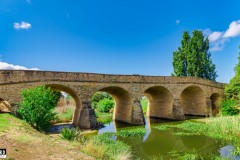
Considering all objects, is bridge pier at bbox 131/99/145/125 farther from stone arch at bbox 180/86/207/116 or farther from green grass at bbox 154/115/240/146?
stone arch at bbox 180/86/207/116

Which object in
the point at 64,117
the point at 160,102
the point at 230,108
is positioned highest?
the point at 160,102

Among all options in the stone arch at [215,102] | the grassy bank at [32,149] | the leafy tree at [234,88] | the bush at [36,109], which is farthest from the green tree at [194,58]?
the grassy bank at [32,149]

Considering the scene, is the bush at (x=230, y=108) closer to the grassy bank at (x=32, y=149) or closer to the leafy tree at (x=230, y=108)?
the leafy tree at (x=230, y=108)

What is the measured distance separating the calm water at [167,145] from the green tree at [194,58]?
21.2 meters

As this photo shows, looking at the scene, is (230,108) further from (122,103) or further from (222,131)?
(122,103)

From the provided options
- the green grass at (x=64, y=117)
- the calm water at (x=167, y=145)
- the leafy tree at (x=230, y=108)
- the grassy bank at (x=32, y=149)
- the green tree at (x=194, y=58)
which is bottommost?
the calm water at (x=167, y=145)

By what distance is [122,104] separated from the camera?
93.8 ft

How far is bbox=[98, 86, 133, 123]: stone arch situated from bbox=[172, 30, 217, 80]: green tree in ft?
49.6

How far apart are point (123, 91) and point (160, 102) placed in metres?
7.43

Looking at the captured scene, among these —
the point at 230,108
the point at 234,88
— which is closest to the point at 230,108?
the point at 230,108

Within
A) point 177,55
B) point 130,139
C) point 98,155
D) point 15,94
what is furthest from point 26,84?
point 177,55

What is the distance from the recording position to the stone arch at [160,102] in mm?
29625

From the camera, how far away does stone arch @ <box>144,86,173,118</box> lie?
2962 centimetres

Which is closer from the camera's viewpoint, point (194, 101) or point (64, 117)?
point (64, 117)
